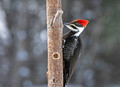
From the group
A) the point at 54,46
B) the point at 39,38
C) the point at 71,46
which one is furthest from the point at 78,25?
the point at 39,38

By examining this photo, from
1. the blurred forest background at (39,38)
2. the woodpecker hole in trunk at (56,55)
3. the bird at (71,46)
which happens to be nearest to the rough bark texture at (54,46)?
the woodpecker hole in trunk at (56,55)

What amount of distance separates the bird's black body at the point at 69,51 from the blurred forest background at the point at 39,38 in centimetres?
456

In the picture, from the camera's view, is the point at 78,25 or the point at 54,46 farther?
the point at 78,25

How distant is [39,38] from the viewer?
7.38 m

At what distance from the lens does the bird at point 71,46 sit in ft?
7.19

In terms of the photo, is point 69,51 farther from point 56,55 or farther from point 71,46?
point 56,55

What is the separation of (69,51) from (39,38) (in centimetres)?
517

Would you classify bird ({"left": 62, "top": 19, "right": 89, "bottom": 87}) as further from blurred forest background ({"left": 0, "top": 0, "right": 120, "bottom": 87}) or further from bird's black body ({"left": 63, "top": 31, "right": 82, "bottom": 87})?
blurred forest background ({"left": 0, "top": 0, "right": 120, "bottom": 87})

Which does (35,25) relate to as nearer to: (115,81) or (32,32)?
(32,32)

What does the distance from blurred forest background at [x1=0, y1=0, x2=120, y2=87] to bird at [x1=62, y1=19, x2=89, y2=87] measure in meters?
4.57

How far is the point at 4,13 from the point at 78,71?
3.02 m

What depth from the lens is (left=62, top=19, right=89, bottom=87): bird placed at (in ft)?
7.19

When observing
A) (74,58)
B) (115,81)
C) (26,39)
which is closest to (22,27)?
(26,39)

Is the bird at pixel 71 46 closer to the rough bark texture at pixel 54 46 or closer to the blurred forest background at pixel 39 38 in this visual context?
the rough bark texture at pixel 54 46
